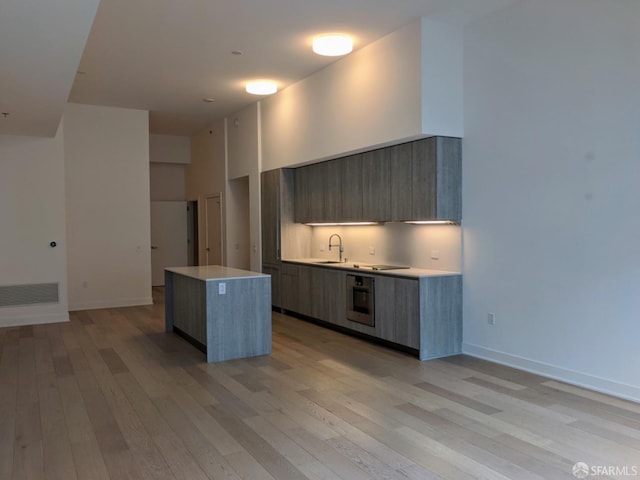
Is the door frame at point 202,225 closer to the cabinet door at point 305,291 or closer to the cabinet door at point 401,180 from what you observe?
the cabinet door at point 305,291

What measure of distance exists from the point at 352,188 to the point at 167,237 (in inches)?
263

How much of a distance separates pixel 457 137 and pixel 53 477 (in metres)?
4.45

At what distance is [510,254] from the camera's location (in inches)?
187

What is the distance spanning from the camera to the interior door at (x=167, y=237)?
11.5m

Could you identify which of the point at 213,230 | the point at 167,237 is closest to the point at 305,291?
the point at 213,230

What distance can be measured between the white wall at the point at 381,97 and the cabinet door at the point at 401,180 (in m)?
0.16

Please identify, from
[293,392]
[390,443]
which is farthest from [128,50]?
[390,443]

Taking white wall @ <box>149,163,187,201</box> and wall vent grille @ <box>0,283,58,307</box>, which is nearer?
wall vent grille @ <box>0,283,58,307</box>

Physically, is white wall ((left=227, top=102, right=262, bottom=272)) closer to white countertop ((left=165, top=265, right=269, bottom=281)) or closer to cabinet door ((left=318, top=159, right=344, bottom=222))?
cabinet door ((left=318, top=159, right=344, bottom=222))

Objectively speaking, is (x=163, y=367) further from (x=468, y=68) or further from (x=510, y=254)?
(x=468, y=68)

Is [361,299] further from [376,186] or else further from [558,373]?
[558,373]

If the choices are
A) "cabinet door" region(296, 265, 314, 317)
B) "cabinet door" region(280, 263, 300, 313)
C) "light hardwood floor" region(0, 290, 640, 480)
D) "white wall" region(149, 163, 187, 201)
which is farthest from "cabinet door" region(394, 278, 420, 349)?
"white wall" region(149, 163, 187, 201)

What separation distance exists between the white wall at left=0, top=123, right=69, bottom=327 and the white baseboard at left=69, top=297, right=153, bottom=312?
0.99 metres

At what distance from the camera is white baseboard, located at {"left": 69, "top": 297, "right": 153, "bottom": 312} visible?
27.1 feet
